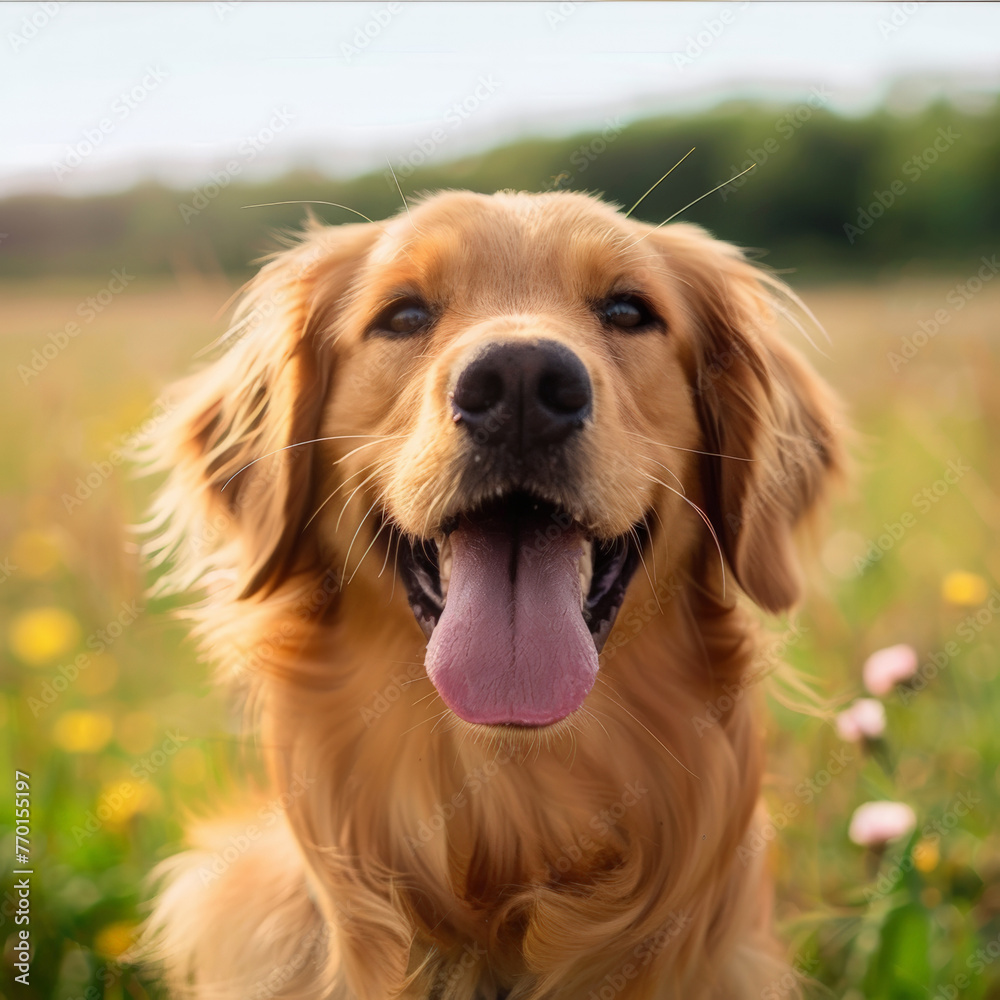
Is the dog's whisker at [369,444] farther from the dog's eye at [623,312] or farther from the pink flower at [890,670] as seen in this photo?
the pink flower at [890,670]

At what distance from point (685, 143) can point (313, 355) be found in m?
2.30

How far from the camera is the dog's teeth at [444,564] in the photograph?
191 cm

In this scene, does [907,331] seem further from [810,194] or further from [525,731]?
[525,731]

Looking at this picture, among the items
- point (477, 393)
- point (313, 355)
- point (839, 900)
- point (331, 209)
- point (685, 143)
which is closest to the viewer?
point (477, 393)

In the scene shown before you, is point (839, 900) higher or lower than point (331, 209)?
lower

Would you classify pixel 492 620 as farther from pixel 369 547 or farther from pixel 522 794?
pixel 522 794

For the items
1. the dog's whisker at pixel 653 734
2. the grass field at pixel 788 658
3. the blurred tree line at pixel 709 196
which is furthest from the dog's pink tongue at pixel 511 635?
the blurred tree line at pixel 709 196

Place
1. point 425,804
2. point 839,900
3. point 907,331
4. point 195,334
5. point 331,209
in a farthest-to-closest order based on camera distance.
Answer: point 907,331, point 195,334, point 839,900, point 331,209, point 425,804

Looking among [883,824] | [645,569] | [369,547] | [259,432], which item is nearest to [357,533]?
[369,547]

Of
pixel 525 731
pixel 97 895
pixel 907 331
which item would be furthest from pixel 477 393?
pixel 907 331

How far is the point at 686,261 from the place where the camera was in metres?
2.27

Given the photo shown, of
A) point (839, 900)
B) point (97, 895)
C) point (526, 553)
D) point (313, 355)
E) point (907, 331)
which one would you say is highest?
point (313, 355)

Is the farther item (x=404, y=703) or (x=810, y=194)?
(x=810, y=194)

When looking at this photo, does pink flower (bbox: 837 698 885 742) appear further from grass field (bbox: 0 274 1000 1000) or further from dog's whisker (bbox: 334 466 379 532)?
dog's whisker (bbox: 334 466 379 532)
